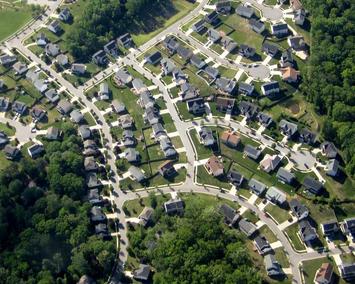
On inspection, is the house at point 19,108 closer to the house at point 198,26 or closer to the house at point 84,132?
the house at point 84,132

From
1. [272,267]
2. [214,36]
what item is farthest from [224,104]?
[272,267]

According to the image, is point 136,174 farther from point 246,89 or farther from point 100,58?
point 100,58

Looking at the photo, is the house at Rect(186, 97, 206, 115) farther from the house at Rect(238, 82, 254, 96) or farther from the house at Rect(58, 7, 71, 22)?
the house at Rect(58, 7, 71, 22)

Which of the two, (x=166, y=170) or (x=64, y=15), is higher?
(x=64, y=15)

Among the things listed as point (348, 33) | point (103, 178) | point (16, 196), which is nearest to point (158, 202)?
point (103, 178)

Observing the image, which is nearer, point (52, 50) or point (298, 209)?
point (298, 209)
